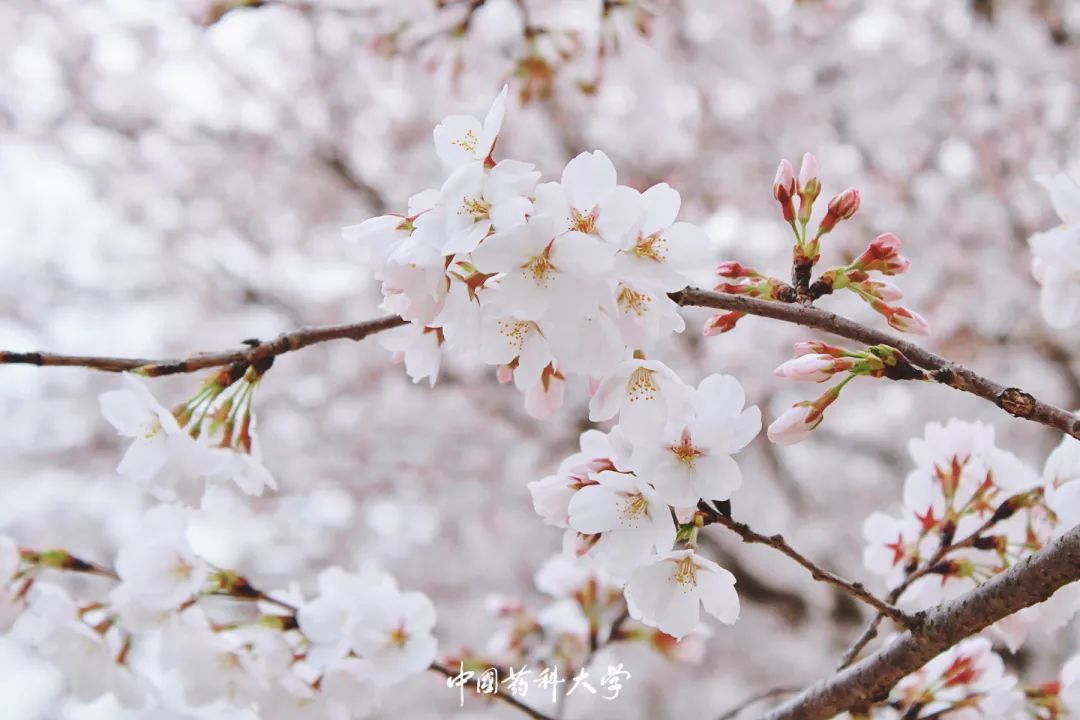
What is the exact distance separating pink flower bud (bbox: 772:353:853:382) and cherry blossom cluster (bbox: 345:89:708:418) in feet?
0.44

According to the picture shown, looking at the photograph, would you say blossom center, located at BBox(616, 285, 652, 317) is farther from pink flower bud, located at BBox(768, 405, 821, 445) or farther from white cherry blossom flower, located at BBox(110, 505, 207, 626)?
white cherry blossom flower, located at BBox(110, 505, 207, 626)

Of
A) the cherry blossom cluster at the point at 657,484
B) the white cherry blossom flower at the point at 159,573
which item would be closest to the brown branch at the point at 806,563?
the cherry blossom cluster at the point at 657,484

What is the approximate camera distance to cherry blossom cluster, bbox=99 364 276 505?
984 mm

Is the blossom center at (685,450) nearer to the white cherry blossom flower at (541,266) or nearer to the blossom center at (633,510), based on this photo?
the blossom center at (633,510)

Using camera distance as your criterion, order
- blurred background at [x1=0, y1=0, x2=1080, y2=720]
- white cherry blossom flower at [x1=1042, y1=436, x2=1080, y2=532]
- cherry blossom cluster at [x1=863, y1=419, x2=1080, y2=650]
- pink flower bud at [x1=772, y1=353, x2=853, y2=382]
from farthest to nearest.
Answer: blurred background at [x1=0, y1=0, x2=1080, y2=720] → cherry blossom cluster at [x1=863, y1=419, x2=1080, y2=650] → white cherry blossom flower at [x1=1042, y1=436, x2=1080, y2=532] → pink flower bud at [x1=772, y1=353, x2=853, y2=382]

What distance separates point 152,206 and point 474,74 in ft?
8.91

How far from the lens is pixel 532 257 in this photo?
76 cm

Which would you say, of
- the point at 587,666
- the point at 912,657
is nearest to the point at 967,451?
the point at 912,657

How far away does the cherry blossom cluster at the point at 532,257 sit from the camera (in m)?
0.75

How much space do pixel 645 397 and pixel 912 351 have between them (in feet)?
0.88

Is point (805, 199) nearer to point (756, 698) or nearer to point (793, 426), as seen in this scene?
point (793, 426)

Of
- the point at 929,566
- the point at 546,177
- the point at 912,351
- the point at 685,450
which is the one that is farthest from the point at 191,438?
the point at 546,177

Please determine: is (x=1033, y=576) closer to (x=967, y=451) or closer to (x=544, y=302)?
(x=967, y=451)

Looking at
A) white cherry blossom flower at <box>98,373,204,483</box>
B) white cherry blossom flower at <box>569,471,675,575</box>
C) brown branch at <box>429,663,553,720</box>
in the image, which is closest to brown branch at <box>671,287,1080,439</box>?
white cherry blossom flower at <box>569,471,675,575</box>
